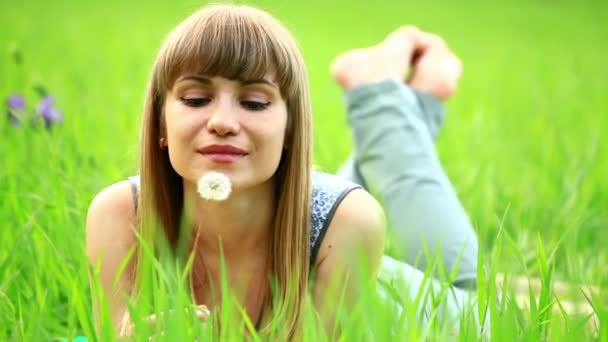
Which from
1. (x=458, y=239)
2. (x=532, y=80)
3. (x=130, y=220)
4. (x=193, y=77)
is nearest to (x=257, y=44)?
(x=193, y=77)

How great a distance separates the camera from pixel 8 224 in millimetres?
1507

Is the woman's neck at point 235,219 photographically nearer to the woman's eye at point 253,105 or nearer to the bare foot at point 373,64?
the woman's eye at point 253,105

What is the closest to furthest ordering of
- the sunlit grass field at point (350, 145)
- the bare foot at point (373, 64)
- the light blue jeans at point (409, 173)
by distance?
the sunlit grass field at point (350, 145)
the light blue jeans at point (409, 173)
the bare foot at point (373, 64)

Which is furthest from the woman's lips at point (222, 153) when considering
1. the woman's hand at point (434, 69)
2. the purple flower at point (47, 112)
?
the woman's hand at point (434, 69)

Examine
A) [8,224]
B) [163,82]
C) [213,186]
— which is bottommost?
[8,224]

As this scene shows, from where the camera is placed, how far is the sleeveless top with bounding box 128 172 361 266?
1.35 m

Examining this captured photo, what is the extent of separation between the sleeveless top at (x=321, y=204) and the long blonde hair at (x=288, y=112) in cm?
3

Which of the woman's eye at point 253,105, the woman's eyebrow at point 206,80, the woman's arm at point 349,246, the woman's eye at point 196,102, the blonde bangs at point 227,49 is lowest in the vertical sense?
the woman's arm at point 349,246

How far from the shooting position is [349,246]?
1.34m

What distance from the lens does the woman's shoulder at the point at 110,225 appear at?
4.25ft

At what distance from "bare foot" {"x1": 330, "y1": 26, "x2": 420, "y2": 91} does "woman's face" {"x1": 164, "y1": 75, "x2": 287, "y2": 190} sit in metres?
0.97

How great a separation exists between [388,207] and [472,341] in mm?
971

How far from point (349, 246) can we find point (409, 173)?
63 centimetres

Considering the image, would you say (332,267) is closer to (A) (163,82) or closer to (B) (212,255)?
(B) (212,255)
